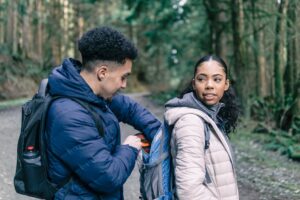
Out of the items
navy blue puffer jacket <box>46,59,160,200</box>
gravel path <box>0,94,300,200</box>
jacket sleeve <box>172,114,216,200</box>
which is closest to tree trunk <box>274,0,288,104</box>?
gravel path <box>0,94,300,200</box>

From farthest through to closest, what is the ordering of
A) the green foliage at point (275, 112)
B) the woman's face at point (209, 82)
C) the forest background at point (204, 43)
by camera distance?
1. the forest background at point (204, 43)
2. the green foliage at point (275, 112)
3. the woman's face at point (209, 82)

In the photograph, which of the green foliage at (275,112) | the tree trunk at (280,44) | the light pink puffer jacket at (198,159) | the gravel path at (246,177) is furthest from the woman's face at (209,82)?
the tree trunk at (280,44)

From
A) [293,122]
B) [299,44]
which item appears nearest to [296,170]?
[293,122]

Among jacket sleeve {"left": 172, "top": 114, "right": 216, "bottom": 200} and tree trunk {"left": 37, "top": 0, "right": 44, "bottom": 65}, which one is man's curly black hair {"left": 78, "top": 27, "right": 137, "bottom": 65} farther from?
tree trunk {"left": 37, "top": 0, "right": 44, "bottom": 65}

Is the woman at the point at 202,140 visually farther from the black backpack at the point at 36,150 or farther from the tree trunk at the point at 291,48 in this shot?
the tree trunk at the point at 291,48

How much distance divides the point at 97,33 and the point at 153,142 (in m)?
0.77

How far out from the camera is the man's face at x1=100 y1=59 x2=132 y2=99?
2.75 metres

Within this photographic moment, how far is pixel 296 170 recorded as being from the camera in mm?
9859

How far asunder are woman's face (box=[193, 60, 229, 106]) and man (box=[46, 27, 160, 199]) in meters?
0.46

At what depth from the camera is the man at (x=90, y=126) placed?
256 centimetres

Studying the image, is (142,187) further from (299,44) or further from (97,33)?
(299,44)

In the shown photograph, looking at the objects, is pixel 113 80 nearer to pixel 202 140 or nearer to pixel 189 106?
pixel 189 106

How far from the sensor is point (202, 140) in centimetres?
268

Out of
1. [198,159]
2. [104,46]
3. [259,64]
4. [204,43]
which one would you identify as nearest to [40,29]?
[204,43]
